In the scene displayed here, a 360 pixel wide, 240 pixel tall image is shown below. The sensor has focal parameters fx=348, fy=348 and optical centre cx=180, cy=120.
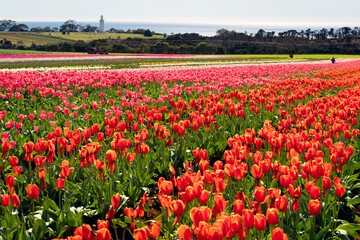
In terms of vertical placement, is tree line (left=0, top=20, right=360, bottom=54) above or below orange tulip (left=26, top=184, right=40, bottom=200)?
above

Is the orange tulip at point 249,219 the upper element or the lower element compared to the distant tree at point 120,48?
lower

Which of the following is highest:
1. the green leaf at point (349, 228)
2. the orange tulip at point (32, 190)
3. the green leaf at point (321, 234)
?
the orange tulip at point (32, 190)

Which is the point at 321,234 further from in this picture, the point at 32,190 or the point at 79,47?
the point at 79,47

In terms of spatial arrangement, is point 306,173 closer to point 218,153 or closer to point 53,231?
point 53,231

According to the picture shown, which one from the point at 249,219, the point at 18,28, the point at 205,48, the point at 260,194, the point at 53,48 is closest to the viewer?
the point at 249,219

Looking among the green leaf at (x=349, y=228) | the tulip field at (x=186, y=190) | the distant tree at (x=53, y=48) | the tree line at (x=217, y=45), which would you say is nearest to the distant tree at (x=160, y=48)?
the tree line at (x=217, y=45)

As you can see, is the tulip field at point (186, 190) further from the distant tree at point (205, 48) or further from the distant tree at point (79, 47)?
the distant tree at point (79, 47)

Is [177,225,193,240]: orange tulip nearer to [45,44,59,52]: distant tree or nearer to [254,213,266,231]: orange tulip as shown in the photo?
[254,213,266,231]: orange tulip

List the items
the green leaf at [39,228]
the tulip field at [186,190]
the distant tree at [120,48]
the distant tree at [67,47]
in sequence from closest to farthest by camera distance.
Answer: the tulip field at [186,190]
the green leaf at [39,228]
the distant tree at [120,48]
the distant tree at [67,47]

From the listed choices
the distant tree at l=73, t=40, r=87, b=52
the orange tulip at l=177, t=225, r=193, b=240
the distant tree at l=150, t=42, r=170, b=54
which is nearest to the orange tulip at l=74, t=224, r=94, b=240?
the orange tulip at l=177, t=225, r=193, b=240

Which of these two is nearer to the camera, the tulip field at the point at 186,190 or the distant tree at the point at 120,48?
the tulip field at the point at 186,190

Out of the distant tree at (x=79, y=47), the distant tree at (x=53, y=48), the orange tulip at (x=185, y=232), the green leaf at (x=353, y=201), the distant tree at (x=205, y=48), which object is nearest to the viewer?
the orange tulip at (x=185, y=232)

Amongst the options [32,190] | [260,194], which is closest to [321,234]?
[260,194]

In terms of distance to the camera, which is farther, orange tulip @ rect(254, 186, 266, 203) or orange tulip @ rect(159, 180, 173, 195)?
orange tulip @ rect(159, 180, 173, 195)
